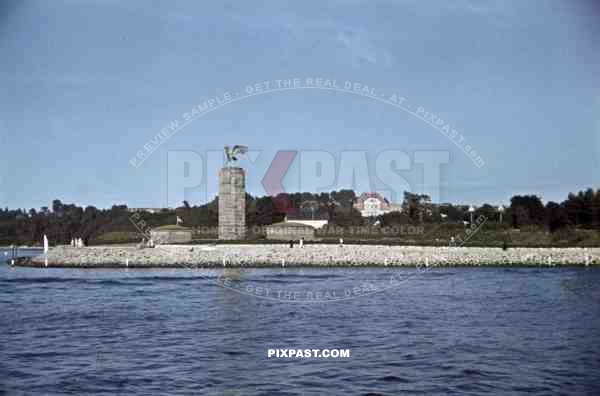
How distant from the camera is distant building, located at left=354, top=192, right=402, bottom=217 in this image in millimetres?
55878

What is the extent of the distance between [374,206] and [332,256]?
30.3 metres

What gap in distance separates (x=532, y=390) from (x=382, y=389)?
173 centimetres

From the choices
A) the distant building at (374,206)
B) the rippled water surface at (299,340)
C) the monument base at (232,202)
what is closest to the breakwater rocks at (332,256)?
the monument base at (232,202)

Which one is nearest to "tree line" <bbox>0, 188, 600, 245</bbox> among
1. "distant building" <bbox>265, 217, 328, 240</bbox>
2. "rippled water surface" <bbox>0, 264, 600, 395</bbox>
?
"distant building" <bbox>265, 217, 328, 240</bbox>

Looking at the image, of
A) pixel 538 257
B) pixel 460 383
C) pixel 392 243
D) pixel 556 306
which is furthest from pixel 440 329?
pixel 392 243

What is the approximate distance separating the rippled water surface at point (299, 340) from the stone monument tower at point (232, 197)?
13.9m

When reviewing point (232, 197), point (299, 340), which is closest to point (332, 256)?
point (232, 197)

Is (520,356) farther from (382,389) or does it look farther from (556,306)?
(556,306)

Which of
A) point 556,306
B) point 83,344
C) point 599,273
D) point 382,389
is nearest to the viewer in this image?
point 382,389

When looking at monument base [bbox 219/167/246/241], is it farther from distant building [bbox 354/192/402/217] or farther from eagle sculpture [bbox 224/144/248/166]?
distant building [bbox 354/192/402/217]

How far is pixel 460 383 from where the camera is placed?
27.4 ft

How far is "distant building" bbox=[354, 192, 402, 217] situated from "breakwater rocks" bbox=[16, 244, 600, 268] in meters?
27.0

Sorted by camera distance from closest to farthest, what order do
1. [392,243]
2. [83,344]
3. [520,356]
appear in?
[520,356] → [83,344] → [392,243]

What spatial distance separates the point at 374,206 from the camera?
5675 centimetres
